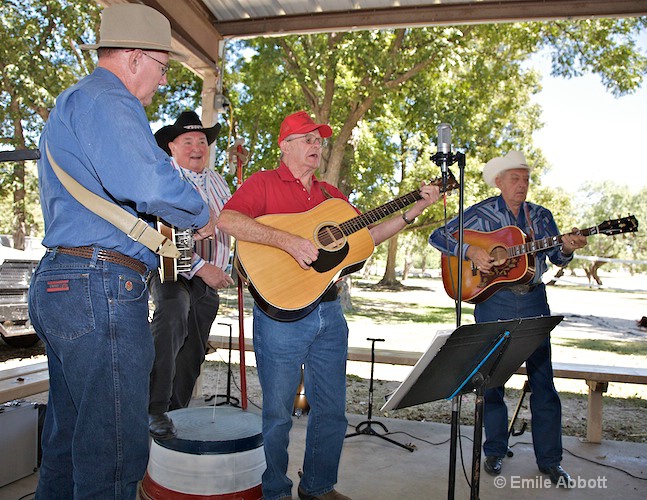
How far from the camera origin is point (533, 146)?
2923 centimetres

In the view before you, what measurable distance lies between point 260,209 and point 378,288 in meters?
27.0

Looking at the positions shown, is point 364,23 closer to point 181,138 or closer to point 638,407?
point 181,138

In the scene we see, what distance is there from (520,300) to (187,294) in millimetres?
2217

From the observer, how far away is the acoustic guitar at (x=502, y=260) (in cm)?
383

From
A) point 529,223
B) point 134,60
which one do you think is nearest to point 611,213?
point 529,223

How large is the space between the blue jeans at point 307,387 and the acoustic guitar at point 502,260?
994 millimetres

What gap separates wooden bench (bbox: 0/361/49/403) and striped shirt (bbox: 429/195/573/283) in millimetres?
2784

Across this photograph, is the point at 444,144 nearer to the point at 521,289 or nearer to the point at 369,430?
the point at 521,289

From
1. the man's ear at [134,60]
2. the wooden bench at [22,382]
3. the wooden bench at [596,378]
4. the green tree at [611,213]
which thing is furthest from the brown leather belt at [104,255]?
the green tree at [611,213]

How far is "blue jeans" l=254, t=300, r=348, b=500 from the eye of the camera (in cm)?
307

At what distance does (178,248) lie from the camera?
229 cm

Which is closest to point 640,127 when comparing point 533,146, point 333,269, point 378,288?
point 533,146

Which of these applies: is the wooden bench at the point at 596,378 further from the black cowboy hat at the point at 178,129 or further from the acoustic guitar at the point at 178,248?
the acoustic guitar at the point at 178,248

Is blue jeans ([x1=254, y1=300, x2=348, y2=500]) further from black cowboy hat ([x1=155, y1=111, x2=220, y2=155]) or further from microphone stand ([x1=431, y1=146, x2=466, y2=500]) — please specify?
black cowboy hat ([x1=155, y1=111, x2=220, y2=155])
